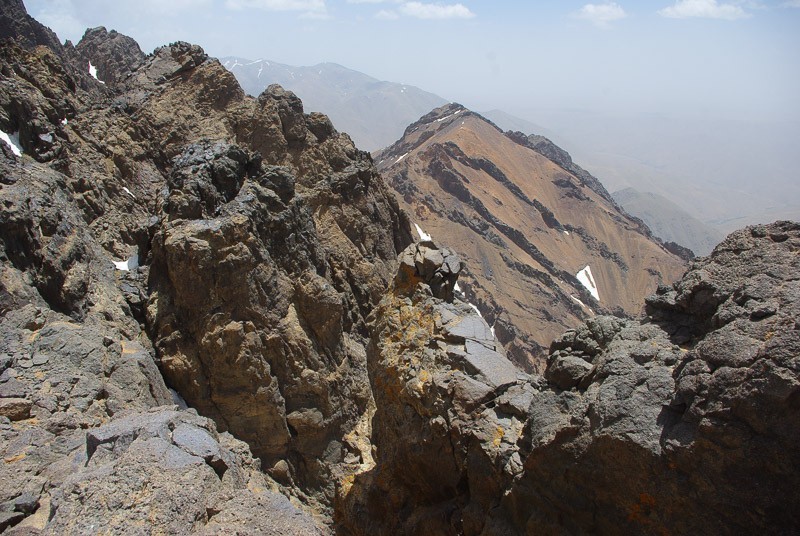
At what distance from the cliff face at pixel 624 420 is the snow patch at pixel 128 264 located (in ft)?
51.9

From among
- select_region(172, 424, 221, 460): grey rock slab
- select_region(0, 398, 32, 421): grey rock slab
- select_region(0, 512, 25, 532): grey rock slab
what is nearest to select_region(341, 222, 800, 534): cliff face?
select_region(172, 424, 221, 460): grey rock slab

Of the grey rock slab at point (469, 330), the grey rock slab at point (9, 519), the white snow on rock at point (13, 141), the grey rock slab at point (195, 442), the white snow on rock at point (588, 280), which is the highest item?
the white snow on rock at point (13, 141)

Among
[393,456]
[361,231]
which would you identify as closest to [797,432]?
[393,456]

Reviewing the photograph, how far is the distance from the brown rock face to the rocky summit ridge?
59.0 m

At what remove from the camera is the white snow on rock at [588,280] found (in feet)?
366

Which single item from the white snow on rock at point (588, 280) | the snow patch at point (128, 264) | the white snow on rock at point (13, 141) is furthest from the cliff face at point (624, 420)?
the white snow on rock at point (588, 280)

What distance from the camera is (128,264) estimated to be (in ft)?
78.8

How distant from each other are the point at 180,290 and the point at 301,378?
21.8 ft

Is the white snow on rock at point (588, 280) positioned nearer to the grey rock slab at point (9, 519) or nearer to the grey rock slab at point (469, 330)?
the grey rock slab at point (469, 330)

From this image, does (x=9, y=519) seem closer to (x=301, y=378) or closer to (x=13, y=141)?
(x=301, y=378)

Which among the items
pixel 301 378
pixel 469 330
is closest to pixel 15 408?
pixel 469 330

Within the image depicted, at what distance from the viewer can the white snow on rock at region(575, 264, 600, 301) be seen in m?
112

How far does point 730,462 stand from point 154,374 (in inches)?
680

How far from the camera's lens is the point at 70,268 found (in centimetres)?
1930
